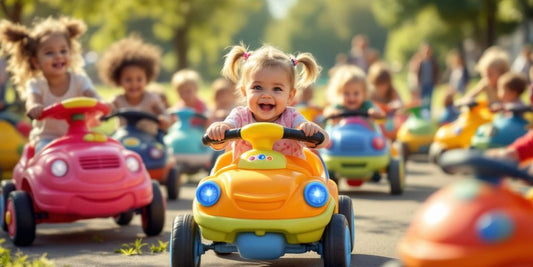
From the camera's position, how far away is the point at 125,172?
278 inches

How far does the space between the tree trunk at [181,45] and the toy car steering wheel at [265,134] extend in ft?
123

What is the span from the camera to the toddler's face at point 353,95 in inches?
413

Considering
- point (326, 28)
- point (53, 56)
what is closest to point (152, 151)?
point (53, 56)

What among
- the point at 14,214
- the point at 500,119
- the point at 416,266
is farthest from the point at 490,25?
the point at 416,266

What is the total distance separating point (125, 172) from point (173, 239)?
1.84m

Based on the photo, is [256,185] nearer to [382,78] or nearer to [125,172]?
[125,172]

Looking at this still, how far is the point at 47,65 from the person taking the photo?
7996 mm

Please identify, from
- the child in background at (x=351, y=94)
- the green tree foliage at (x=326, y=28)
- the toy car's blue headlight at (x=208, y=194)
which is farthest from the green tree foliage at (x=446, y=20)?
the green tree foliage at (x=326, y=28)

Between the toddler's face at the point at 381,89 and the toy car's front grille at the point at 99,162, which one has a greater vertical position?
the toddler's face at the point at 381,89

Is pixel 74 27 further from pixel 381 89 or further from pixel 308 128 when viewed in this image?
pixel 381 89

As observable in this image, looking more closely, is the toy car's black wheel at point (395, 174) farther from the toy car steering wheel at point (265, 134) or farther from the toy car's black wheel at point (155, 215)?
the toy car steering wheel at point (265, 134)

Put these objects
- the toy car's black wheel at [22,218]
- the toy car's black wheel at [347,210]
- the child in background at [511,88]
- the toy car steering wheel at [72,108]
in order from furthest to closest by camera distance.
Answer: the child in background at [511,88] < the toy car steering wheel at [72,108] < the toy car's black wheel at [22,218] < the toy car's black wheel at [347,210]

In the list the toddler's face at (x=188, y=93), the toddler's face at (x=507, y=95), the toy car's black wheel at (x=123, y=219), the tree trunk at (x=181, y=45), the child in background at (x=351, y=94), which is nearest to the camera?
the toy car's black wheel at (x=123, y=219)

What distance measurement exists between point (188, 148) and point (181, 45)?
32060mm
